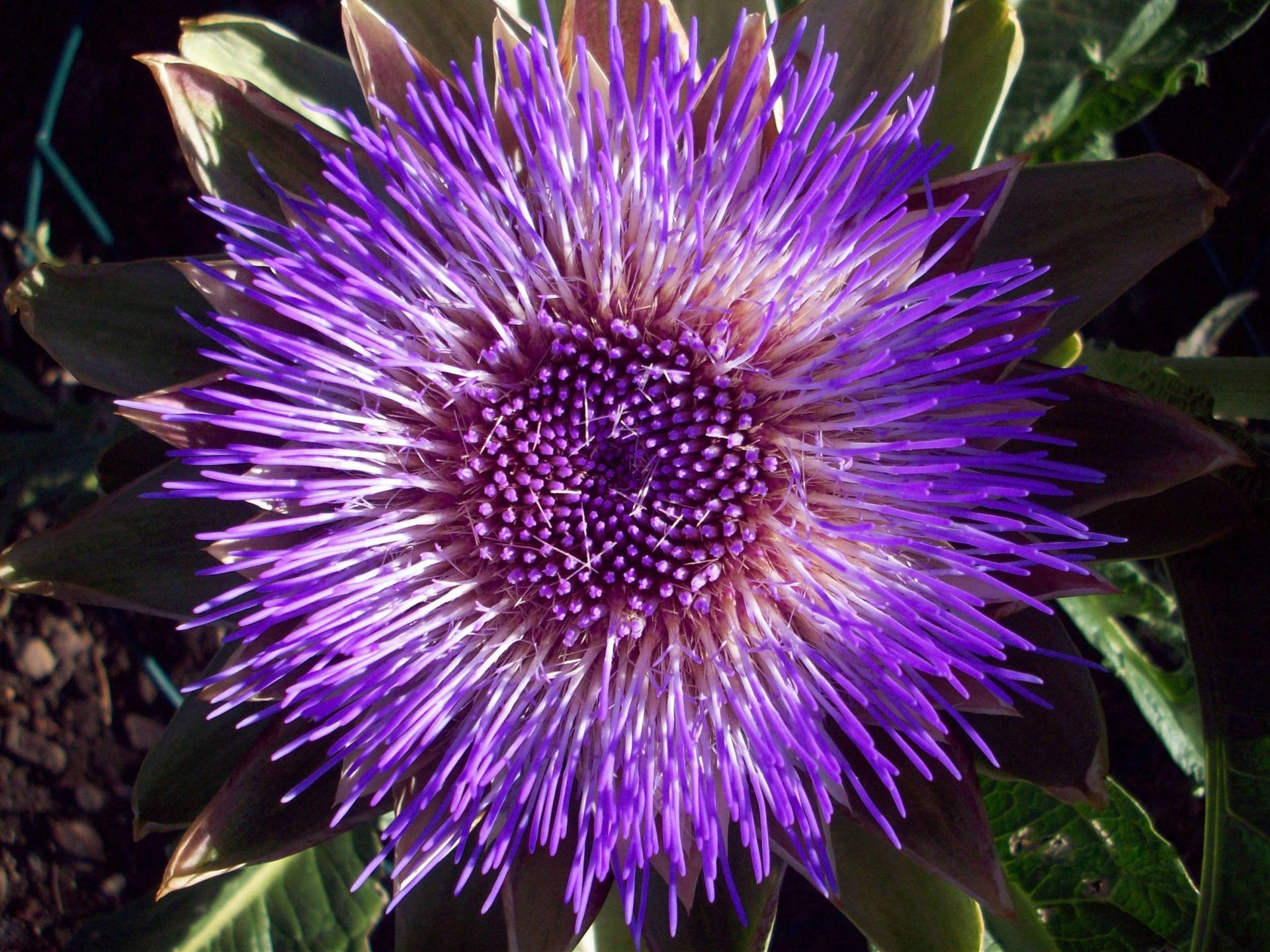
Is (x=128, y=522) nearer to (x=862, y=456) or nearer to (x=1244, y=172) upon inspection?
(x=862, y=456)

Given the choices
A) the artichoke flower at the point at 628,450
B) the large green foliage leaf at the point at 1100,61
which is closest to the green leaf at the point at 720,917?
the artichoke flower at the point at 628,450

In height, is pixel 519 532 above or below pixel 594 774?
above

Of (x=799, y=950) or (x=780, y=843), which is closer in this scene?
(x=780, y=843)

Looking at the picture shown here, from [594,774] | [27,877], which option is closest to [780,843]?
[594,774]

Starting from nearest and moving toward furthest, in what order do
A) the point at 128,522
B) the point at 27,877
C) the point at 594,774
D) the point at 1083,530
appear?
the point at 1083,530
the point at 594,774
the point at 128,522
the point at 27,877

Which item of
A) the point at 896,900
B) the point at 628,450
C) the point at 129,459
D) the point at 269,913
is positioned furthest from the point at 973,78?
the point at 269,913

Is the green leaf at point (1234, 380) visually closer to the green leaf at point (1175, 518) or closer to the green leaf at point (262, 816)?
the green leaf at point (1175, 518)

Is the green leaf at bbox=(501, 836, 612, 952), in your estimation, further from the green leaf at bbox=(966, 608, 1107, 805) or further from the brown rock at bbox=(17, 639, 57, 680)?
the brown rock at bbox=(17, 639, 57, 680)
